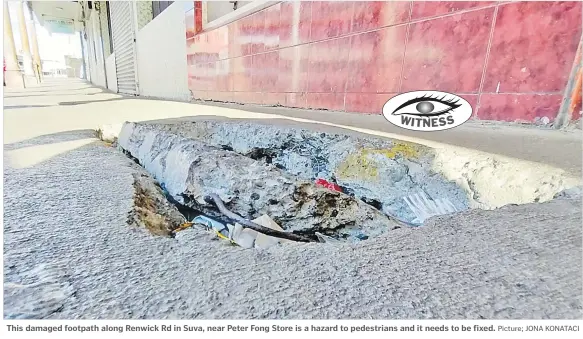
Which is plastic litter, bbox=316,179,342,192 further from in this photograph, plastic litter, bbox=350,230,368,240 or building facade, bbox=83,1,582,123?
building facade, bbox=83,1,582,123

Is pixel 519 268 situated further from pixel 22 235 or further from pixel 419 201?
pixel 22 235

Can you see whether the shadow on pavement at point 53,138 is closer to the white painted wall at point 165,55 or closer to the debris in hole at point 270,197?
the debris in hole at point 270,197

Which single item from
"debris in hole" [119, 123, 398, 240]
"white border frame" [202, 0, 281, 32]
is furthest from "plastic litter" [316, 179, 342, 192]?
"white border frame" [202, 0, 281, 32]

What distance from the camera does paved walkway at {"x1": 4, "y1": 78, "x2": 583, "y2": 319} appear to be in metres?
0.21

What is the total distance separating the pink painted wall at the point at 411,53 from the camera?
28.2 inches

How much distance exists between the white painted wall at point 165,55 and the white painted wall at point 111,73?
1.98 metres

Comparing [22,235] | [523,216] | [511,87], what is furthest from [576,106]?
[22,235]

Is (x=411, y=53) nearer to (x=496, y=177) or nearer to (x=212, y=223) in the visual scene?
(x=496, y=177)

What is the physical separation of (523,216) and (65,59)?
20.2 m

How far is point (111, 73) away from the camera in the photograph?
19.4ft

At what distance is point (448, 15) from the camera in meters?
0.89

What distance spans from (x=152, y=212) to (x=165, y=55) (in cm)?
334

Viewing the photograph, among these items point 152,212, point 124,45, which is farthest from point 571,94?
point 124,45

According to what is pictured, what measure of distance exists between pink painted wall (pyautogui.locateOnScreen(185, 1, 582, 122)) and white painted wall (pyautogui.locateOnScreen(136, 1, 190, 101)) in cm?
122
